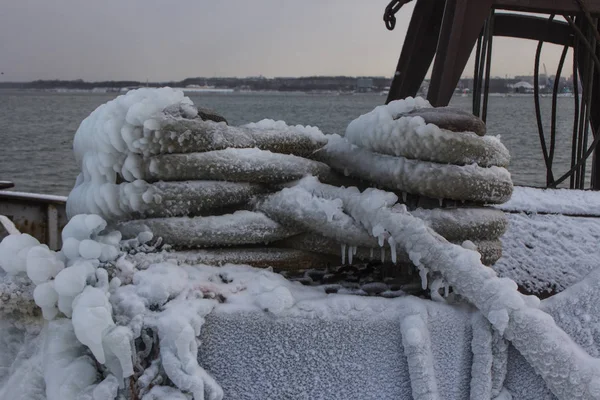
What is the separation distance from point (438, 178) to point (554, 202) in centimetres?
92

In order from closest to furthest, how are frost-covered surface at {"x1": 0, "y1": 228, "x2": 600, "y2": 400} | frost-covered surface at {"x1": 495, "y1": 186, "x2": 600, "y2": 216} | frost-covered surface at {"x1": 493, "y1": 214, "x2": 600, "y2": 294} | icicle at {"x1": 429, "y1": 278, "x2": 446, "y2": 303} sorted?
frost-covered surface at {"x1": 0, "y1": 228, "x2": 600, "y2": 400}, icicle at {"x1": 429, "y1": 278, "x2": 446, "y2": 303}, frost-covered surface at {"x1": 493, "y1": 214, "x2": 600, "y2": 294}, frost-covered surface at {"x1": 495, "y1": 186, "x2": 600, "y2": 216}

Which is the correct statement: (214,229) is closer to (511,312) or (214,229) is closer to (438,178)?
→ (438,178)

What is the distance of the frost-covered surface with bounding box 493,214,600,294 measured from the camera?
1.48 m

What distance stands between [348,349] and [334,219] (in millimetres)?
271

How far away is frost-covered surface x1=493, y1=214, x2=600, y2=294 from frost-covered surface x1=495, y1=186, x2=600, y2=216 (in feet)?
0.15

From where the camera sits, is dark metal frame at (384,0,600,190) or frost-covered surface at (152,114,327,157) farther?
dark metal frame at (384,0,600,190)

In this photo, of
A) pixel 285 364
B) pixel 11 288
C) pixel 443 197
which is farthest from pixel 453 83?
pixel 11 288

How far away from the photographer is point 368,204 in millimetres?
1180

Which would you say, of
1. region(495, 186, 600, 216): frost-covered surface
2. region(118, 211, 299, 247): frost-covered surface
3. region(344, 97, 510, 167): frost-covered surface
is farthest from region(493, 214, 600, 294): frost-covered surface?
region(118, 211, 299, 247): frost-covered surface

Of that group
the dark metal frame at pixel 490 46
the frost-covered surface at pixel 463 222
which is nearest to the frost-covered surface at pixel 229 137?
the frost-covered surface at pixel 463 222

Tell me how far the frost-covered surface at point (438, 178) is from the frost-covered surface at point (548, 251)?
0.99 ft

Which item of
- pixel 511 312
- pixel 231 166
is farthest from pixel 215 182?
pixel 511 312

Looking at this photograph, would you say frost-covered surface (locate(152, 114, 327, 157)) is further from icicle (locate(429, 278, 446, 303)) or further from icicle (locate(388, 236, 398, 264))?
icicle (locate(429, 278, 446, 303))

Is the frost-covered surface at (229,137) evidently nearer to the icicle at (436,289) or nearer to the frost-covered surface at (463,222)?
the frost-covered surface at (463,222)
